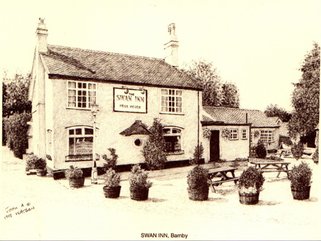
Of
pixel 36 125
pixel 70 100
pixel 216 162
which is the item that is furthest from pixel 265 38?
pixel 36 125

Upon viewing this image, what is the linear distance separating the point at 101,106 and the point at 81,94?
619mm

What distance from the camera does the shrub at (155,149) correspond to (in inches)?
394

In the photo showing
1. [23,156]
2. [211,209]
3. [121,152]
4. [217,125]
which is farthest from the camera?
[217,125]

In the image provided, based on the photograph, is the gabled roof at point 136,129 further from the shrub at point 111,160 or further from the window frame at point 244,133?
the window frame at point 244,133

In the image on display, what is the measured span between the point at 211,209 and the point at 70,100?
4.87 m

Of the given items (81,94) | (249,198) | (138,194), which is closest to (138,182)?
(138,194)

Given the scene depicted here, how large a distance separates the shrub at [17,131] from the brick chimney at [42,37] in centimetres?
284

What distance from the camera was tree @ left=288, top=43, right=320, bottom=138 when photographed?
706cm

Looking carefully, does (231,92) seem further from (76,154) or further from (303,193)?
(76,154)

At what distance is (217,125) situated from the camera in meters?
12.7

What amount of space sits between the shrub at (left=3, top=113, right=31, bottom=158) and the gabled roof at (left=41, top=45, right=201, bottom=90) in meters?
2.87

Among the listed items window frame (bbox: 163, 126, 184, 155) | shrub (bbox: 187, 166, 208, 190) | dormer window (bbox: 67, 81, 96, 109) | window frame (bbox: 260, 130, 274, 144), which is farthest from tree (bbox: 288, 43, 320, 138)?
dormer window (bbox: 67, 81, 96, 109)

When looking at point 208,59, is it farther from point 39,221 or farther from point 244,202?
point 39,221

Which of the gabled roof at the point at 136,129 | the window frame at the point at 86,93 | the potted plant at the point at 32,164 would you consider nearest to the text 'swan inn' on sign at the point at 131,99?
the gabled roof at the point at 136,129
